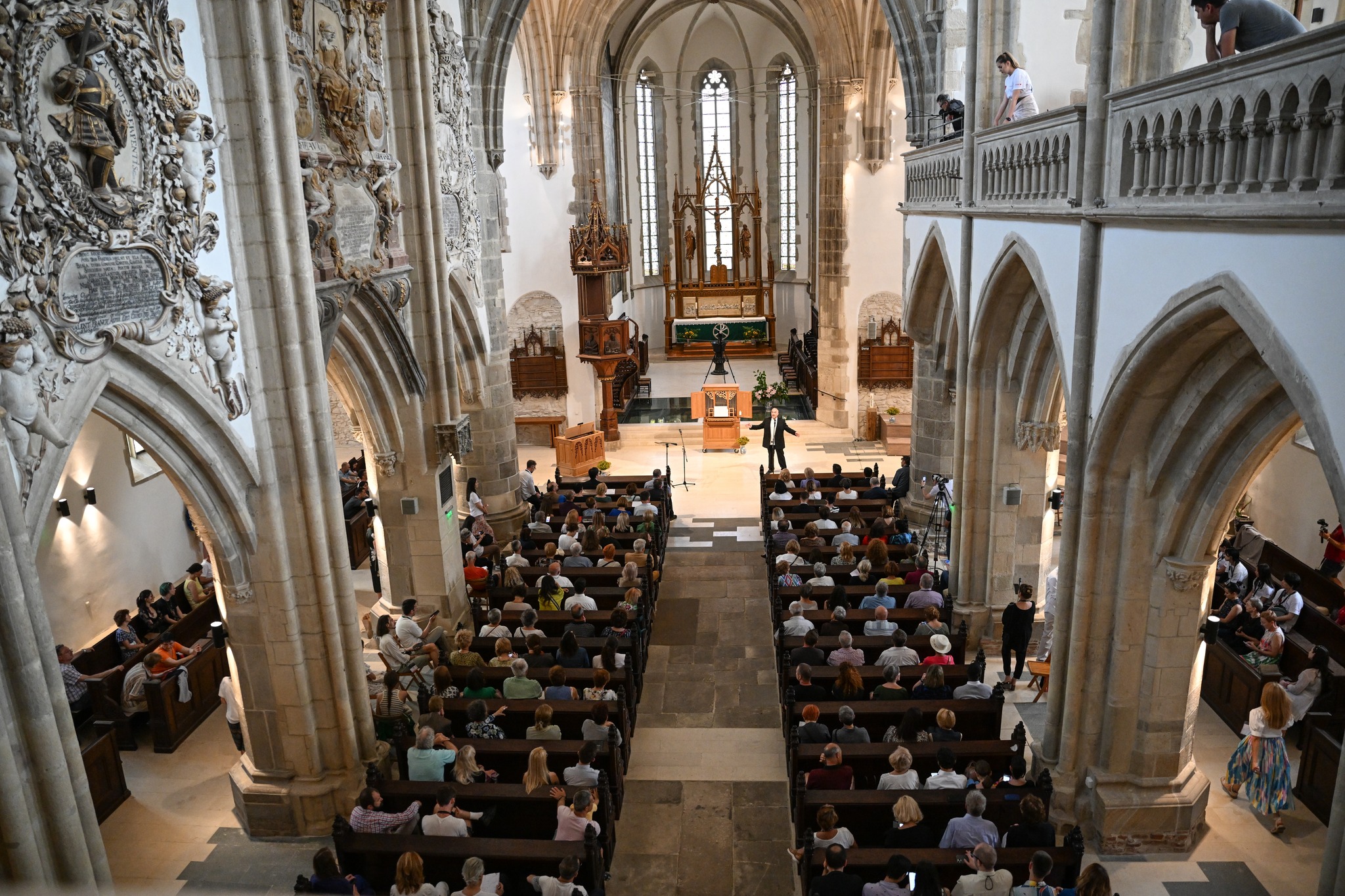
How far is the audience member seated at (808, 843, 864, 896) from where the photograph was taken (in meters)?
6.15

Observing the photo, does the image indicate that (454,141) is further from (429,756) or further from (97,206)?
(429,756)

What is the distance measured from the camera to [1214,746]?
9.36 meters

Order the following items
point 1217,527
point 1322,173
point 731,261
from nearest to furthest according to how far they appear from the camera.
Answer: point 1322,173 → point 1217,527 → point 731,261

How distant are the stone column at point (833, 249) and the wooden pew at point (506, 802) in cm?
1709

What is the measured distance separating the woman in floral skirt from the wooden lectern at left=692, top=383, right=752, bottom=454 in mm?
14797

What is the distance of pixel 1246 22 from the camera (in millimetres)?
5500

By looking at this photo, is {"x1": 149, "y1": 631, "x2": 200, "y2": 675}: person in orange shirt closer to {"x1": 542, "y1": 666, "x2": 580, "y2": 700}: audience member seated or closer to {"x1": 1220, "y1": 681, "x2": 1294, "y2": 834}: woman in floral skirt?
{"x1": 542, "y1": 666, "x2": 580, "y2": 700}: audience member seated

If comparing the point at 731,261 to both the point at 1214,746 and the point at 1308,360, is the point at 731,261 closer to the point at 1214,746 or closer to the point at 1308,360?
the point at 1214,746

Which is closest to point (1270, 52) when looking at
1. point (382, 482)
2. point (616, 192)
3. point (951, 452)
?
point (382, 482)

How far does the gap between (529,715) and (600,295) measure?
14.5 meters

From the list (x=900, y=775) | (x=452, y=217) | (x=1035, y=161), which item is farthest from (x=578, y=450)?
(x=900, y=775)

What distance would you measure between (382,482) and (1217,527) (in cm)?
933

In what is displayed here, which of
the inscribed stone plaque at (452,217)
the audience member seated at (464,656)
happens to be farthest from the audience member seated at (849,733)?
the inscribed stone plaque at (452,217)

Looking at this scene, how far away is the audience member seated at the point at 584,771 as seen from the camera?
7.59 m
